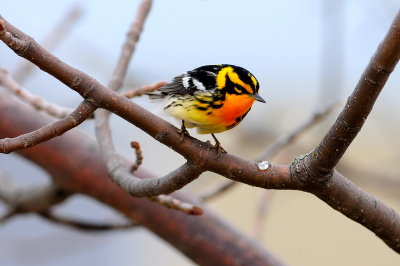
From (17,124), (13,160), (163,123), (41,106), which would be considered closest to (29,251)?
(17,124)

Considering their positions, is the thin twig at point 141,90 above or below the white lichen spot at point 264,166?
below

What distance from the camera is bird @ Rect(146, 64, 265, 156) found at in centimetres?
178

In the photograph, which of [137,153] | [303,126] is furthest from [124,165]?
[303,126]

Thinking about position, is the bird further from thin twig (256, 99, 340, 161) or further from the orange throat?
thin twig (256, 99, 340, 161)

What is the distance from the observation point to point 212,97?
1.84 m

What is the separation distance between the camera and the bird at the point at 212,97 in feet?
5.85

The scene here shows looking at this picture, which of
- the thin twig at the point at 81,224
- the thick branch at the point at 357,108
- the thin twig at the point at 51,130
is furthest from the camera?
the thin twig at the point at 81,224

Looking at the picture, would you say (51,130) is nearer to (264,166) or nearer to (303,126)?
(264,166)

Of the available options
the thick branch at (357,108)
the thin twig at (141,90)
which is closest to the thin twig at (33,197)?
the thin twig at (141,90)

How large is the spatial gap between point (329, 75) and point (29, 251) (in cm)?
159

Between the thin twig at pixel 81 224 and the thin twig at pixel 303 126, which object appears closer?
the thin twig at pixel 303 126

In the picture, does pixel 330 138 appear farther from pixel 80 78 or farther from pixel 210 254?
pixel 210 254

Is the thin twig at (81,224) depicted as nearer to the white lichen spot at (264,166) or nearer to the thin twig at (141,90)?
the thin twig at (141,90)

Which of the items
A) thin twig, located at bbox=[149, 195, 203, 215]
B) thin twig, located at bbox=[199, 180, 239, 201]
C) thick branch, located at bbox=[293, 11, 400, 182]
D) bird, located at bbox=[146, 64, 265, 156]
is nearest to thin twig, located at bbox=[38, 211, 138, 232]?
thin twig, located at bbox=[199, 180, 239, 201]
